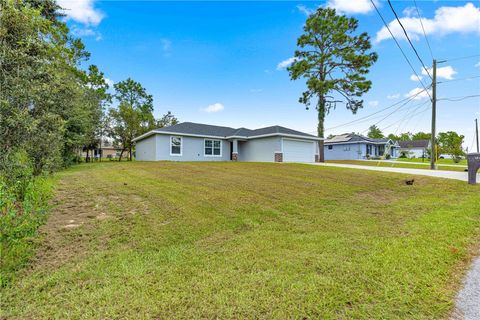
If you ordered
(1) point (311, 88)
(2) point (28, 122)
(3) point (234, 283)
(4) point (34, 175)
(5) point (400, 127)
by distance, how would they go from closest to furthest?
(3) point (234, 283)
(2) point (28, 122)
(4) point (34, 175)
(1) point (311, 88)
(5) point (400, 127)

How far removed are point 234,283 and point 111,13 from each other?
13.8 metres

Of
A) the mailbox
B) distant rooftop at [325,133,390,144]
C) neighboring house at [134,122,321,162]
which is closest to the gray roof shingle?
neighboring house at [134,122,321,162]

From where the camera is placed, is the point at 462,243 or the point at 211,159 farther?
the point at 211,159

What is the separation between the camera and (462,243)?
Result: 344 cm

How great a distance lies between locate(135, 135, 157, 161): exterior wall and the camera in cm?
1812

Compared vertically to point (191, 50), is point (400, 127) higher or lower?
lower

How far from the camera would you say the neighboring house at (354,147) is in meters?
30.4

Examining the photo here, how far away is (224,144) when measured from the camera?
69.3ft

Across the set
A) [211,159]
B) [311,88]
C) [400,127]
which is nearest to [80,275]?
[211,159]

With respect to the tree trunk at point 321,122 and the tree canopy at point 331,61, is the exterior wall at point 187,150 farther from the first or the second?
the tree canopy at point 331,61

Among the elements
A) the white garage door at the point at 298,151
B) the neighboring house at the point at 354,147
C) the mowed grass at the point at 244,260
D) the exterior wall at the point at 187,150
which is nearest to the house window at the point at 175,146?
the exterior wall at the point at 187,150

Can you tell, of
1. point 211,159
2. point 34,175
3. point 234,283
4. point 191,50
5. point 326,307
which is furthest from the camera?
point 211,159

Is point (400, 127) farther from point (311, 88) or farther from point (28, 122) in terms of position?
point (28, 122)

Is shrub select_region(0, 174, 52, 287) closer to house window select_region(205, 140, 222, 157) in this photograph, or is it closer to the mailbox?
the mailbox
